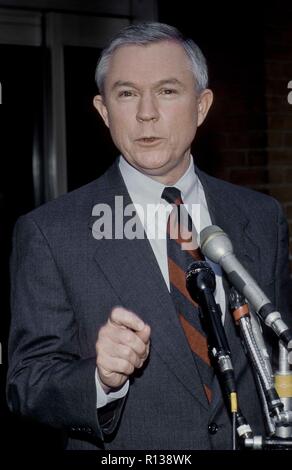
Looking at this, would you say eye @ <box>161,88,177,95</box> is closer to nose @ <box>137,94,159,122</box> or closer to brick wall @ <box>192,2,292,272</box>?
nose @ <box>137,94,159,122</box>

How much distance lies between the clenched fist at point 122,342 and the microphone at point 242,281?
18cm

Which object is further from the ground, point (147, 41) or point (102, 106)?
point (147, 41)

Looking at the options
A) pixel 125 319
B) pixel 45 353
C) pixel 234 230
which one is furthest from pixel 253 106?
pixel 125 319

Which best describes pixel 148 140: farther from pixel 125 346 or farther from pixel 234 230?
pixel 125 346

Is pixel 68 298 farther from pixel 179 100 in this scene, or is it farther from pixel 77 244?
pixel 179 100

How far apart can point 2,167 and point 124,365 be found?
2.87 metres

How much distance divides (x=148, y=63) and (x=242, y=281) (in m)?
0.76

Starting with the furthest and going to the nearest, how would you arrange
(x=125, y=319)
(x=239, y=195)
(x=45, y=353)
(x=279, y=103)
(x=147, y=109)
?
(x=279, y=103) → (x=239, y=195) → (x=147, y=109) → (x=45, y=353) → (x=125, y=319)

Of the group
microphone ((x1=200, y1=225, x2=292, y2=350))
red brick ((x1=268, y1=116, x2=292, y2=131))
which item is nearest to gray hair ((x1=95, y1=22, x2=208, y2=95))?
microphone ((x1=200, y1=225, x2=292, y2=350))

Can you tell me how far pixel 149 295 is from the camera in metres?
1.78

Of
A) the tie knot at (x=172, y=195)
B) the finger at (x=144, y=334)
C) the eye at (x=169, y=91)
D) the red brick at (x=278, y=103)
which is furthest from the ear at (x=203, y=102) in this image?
the red brick at (x=278, y=103)

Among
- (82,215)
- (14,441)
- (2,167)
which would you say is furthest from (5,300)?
(82,215)

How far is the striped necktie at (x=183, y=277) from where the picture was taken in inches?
70.3

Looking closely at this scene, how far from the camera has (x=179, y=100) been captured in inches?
75.6
